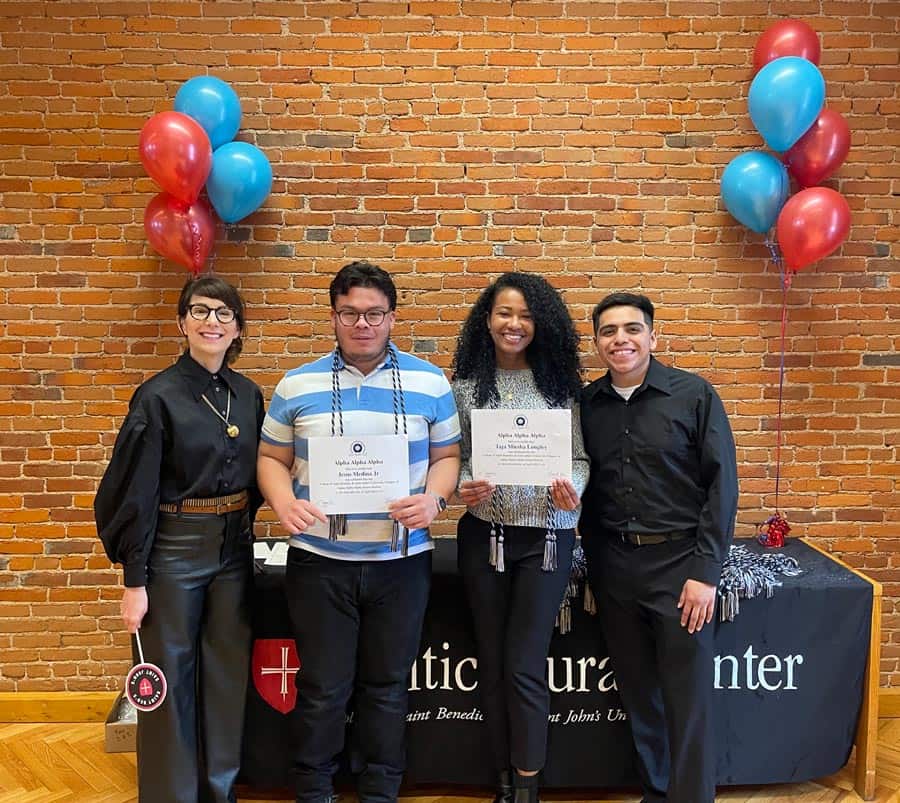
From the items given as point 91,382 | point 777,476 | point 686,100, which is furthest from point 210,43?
point 777,476

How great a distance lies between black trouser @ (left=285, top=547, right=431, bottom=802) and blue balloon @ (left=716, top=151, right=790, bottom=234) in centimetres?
181

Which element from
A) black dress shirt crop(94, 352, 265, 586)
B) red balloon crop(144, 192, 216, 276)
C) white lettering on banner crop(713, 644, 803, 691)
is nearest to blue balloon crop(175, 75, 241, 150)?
red balloon crop(144, 192, 216, 276)

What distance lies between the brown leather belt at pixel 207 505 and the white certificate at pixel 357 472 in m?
0.29

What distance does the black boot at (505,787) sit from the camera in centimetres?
223

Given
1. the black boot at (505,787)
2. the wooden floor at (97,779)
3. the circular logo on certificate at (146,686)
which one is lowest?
the wooden floor at (97,779)

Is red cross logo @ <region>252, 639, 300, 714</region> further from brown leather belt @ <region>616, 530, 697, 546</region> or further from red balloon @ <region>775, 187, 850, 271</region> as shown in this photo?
red balloon @ <region>775, 187, 850, 271</region>

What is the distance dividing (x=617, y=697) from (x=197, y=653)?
135 centimetres

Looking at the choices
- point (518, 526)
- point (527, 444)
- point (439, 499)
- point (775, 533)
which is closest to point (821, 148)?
point (775, 533)

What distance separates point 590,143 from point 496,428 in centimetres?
152

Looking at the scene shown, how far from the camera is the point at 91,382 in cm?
298

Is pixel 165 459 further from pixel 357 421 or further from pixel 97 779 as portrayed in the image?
pixel 97 779

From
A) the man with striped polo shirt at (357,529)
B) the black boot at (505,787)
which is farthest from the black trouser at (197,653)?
the black boot at (505,787)

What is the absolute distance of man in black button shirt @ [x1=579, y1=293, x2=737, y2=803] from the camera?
6.75 ft

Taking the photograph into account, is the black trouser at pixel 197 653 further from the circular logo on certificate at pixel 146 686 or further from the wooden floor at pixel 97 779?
the wooden floor at pixel 97 779
